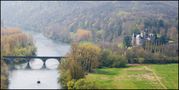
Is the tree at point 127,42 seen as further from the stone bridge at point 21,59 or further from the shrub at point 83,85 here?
the shrub at point 83,85

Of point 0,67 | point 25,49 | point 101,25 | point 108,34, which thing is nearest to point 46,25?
point 101,25

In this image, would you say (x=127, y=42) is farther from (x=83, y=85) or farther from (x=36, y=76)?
(x=83, y=85)

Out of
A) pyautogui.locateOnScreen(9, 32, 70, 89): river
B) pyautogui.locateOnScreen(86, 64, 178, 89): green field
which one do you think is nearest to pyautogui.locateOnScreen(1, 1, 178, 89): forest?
pyautogui.locateOnScreen(86, 64, 178, 89): green field

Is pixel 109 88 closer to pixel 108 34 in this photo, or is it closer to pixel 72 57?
pixel 72 57

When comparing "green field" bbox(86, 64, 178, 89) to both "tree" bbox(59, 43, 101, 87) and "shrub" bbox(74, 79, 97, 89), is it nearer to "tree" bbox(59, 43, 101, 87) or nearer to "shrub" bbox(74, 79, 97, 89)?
"tree" bbox(59, 43, 101, 87)

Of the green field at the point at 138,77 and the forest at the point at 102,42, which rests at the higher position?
the forest at the point at 102,42

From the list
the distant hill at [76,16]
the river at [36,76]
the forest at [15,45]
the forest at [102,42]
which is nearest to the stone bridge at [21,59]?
the forest at [15,45]

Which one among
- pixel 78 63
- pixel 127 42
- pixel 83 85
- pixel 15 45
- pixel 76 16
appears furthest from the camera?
pixel 76 16

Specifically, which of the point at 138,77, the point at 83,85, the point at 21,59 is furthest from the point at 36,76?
the point at 83,85
